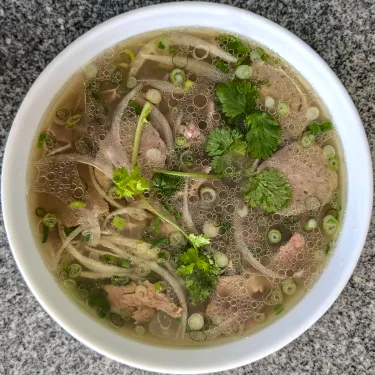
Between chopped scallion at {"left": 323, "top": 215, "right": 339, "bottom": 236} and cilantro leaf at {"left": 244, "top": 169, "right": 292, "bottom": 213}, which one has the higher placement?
cilantro leaf at {"left": 244, "top": 169, "right": 292, "bottom": 213}

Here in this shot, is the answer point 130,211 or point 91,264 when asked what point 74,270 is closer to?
point 91,264

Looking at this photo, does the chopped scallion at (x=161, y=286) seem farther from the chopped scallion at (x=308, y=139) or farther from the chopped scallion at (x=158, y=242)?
the chopped scallion at (x=308, y=139)

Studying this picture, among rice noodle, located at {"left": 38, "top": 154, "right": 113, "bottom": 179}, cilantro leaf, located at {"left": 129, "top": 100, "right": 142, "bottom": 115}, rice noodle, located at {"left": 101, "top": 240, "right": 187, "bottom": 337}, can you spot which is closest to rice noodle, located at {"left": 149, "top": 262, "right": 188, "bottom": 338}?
rice noodle, located at {"left": 101, "top": 240, "right": 187, "bottom": 337}

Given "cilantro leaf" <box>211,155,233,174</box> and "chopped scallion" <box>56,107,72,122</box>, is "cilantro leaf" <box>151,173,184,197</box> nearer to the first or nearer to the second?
"cilantro leaf" <box>211,155,233,174</box>

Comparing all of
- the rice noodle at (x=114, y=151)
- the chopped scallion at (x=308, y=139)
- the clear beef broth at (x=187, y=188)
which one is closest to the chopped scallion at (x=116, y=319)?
the clear beef broth at (x=187, y=188)

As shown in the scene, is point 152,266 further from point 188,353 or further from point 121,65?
point 121,65
